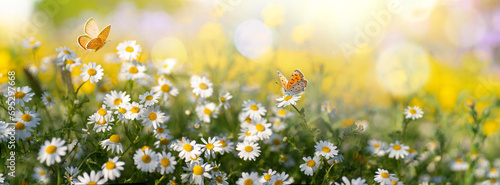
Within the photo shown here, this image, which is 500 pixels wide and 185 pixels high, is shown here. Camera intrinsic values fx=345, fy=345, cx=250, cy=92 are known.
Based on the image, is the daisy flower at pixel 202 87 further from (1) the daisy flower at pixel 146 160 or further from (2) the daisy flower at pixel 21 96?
(2) the daisy flower at pixel 21 96

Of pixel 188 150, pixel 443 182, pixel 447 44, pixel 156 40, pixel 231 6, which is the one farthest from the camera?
pixel 447 44

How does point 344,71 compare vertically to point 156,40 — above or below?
below

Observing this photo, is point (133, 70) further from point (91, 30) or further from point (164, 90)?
point (91, 30)

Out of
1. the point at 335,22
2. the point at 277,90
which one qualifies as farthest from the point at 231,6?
the point at 335,22

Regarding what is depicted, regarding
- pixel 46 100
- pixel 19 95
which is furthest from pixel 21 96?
pixel 46 100

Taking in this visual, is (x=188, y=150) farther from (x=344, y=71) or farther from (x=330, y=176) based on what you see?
(x=344, y=71)

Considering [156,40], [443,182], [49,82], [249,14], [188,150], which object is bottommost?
[188,150]
